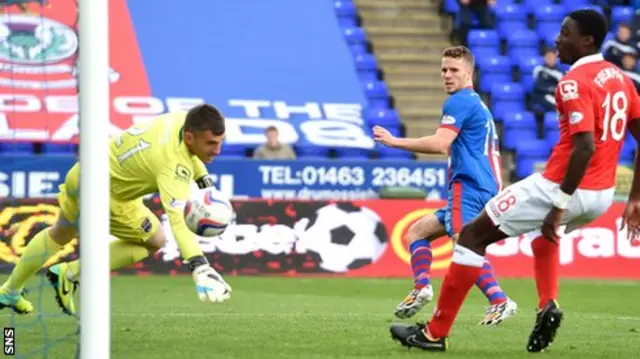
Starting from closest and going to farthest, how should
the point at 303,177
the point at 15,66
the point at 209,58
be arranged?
the point at 15,66, the point at 303,177, the point at 209,58

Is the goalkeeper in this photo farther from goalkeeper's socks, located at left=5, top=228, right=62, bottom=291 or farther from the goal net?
the goal net

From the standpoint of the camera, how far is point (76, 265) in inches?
403

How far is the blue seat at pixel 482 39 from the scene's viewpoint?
2272 cm

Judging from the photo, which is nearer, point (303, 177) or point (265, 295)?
point (265, 295)

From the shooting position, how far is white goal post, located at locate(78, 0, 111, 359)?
6.01 m

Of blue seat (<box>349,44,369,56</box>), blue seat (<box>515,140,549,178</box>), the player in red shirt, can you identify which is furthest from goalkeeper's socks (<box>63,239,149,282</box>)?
blue seat (<box>349,44,369,56</box>)

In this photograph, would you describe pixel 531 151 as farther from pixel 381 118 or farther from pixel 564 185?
pixel 564 185

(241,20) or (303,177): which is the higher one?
(241,20)

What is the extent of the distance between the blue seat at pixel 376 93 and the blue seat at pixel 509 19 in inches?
100.0

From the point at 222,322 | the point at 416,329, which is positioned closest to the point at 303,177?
the point at 222,322

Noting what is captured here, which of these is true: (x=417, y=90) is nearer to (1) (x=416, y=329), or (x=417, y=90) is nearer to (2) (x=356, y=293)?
(2) (x=356, y=293)

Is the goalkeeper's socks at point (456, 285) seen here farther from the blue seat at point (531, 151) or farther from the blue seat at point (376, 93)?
the blue seat at point (376, 93)

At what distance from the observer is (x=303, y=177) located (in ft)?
59.9

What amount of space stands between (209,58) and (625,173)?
6602 mm
